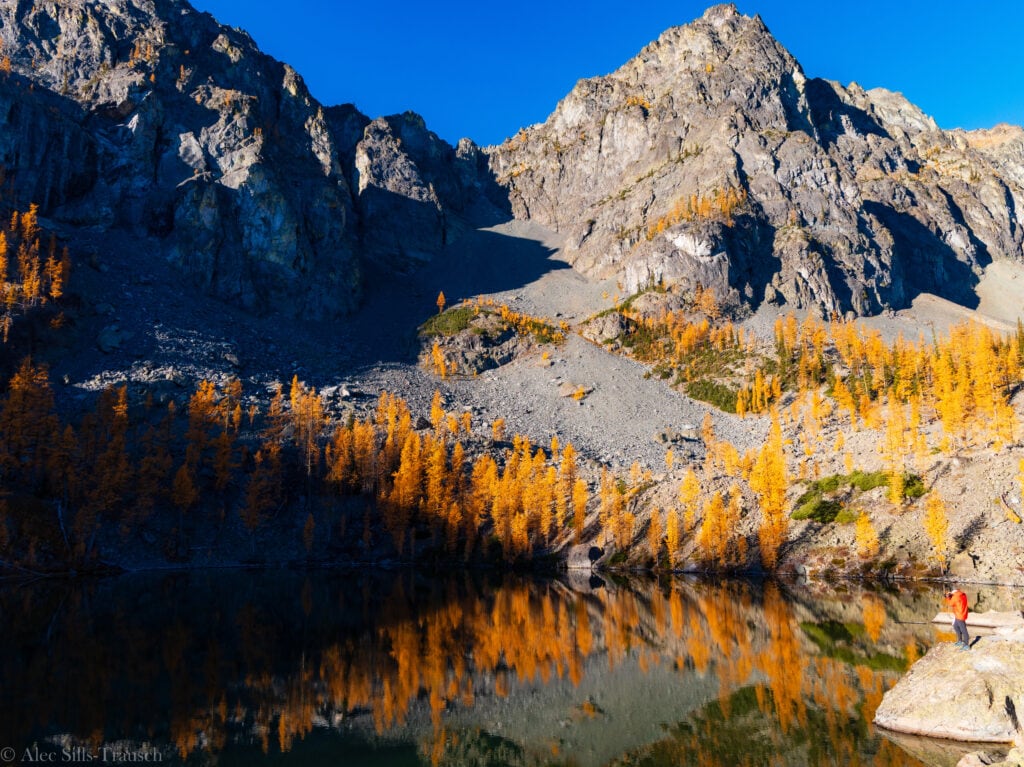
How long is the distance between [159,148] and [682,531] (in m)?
180

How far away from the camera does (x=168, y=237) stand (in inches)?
6427

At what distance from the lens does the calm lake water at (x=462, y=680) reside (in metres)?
21.3

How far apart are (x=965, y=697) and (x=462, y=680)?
20.6 meters

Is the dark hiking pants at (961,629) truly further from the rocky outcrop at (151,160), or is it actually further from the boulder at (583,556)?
the rocky outcrop at (151,160)

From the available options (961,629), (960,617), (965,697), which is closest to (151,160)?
(960,617)

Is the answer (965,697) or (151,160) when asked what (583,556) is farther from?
(151,160)

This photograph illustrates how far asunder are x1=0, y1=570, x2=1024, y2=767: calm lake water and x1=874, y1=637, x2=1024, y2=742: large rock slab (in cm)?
96

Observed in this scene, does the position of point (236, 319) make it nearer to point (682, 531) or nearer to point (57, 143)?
point (57, 143)

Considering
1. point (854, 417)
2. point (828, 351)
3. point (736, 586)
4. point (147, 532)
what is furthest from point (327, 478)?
point (828, 351)

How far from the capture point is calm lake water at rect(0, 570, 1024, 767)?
21.3 metres

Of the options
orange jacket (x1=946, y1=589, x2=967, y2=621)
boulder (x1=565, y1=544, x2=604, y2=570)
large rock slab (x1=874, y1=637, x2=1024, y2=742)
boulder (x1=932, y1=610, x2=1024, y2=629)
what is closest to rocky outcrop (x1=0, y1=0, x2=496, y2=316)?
boulder (x1=565, y1=544, x2=604, y2=570)

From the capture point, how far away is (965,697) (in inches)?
789

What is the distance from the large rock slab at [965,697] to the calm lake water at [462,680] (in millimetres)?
958

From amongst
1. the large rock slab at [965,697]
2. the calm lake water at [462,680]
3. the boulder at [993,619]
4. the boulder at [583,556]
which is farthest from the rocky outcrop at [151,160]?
the large rock slab at [965,697]
